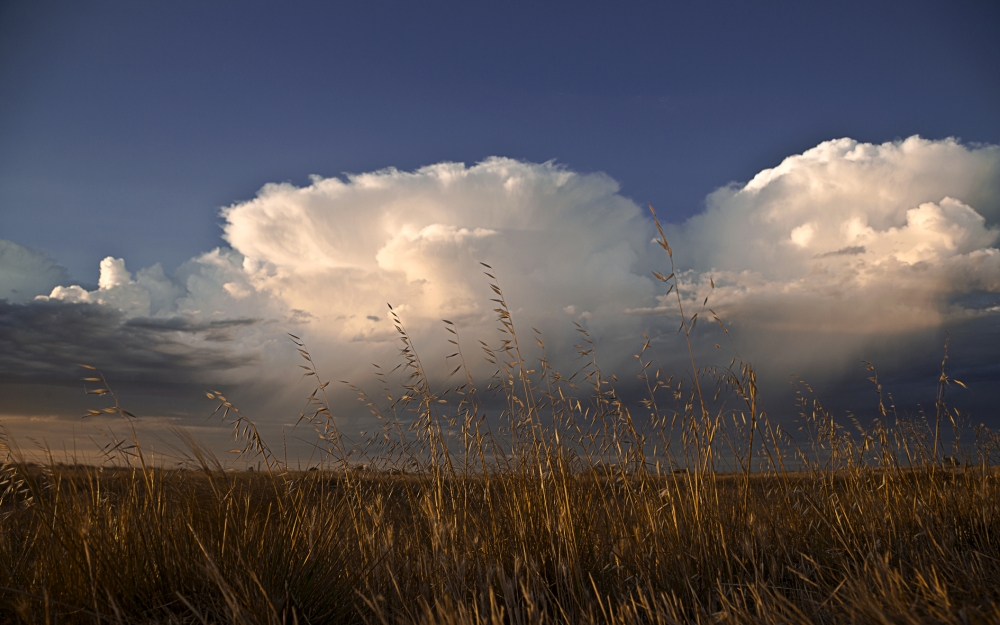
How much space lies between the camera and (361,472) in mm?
3994

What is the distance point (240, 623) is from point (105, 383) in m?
1.42

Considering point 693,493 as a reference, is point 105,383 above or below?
above

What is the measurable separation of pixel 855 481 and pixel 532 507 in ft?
7.92

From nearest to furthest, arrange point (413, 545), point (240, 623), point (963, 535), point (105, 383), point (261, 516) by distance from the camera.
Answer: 1. point (240, 623)
2. point (105, 383)
3. point (261, 516)
4. point (413, 545)
5. point (963, 535)

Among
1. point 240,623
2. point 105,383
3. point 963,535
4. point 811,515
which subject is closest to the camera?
point 240,623

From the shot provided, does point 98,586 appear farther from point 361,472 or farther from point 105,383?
point 361,472

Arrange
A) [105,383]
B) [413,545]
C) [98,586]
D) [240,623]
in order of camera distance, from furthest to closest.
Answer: [413,545], [105,383], [98,586], [240,623]

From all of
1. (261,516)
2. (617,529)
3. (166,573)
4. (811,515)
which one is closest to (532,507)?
(617,529)

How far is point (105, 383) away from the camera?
8.71 ft

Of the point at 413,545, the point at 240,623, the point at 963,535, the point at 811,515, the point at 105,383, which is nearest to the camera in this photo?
the point at 240,623

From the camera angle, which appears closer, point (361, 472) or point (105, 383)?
point (105, 383)

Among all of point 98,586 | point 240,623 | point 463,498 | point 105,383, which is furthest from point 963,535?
point 105,383

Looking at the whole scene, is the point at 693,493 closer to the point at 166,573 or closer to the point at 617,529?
the point at 617,529

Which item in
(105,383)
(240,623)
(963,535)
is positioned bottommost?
(963,535)
